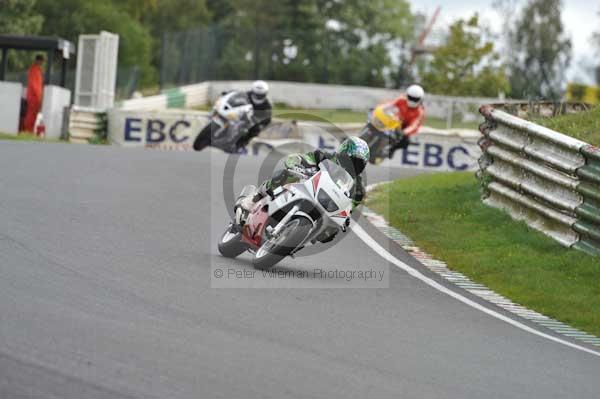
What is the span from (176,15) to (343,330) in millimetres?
71763

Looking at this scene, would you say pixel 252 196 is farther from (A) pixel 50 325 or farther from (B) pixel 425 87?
(B) pixel 425 87

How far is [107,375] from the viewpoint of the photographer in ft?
20.4

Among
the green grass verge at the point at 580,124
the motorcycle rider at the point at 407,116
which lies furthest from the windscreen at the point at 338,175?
the motorcycle rider at the point at 407,116

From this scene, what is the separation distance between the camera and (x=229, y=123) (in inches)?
938

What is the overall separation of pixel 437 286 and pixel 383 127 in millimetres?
12381

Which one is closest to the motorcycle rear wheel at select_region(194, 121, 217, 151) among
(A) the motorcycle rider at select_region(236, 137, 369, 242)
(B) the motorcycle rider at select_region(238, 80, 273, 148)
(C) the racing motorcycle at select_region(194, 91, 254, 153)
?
(C) the racing motorcycle at select_region(194, 91, 254, 153)

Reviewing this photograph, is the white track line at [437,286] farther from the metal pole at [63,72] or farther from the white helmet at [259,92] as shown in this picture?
the metal pole at [63,72]

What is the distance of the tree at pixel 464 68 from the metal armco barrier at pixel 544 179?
37475 mm

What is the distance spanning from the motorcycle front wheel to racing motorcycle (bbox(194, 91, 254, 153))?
44.2 ft

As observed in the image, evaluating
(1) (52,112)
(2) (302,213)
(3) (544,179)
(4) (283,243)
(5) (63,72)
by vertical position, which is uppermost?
(5) (63,72)

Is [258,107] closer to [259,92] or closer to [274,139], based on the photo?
[259,92]

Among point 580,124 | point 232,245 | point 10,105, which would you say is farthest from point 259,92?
point 232,245

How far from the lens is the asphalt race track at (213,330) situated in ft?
20.9

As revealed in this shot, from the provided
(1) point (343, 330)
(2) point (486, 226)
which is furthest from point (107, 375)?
(2) point (486, 226)
